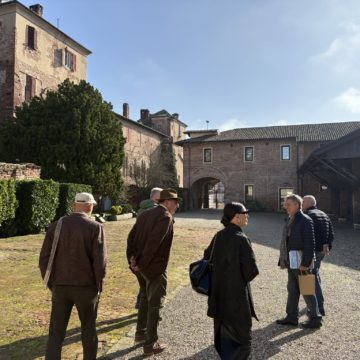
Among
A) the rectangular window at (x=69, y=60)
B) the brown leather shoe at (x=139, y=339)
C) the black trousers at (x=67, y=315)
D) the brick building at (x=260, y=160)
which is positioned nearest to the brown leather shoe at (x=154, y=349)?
the brown leather shoe at (x=139, y=339)

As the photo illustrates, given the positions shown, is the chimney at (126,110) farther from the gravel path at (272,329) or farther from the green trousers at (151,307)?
the green trousers at (151,307)

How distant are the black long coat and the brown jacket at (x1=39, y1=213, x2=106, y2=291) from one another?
3.70 ft

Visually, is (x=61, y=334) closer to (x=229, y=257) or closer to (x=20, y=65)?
(x=229, y=257)

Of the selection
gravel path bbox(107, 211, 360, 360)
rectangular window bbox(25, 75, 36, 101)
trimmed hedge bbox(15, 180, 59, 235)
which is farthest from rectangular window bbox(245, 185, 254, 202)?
gravel path bbox(107, 211, 360, 360)

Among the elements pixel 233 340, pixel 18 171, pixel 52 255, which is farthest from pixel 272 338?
pixel 18 171

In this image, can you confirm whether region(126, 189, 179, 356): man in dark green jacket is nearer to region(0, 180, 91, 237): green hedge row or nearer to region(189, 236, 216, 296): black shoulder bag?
region(189, 236, 216, 296): black shoulder bag

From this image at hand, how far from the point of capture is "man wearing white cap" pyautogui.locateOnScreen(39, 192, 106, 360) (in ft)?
11.2

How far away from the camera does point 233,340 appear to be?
3.28 metres

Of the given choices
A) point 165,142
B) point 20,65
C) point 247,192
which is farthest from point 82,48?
point 247,192

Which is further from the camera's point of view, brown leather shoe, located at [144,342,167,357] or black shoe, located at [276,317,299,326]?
black shoe, located at [276,317,299,326]

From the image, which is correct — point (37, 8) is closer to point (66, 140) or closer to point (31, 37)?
point (31, 37)

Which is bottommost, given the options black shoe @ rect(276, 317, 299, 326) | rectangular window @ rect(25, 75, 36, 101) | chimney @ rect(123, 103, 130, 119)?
black shoe @ rect(276, 317, 299, 326)

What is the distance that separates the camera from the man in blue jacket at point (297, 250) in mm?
4600

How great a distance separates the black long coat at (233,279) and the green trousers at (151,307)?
86 centimetres
